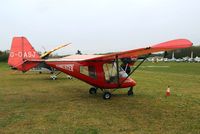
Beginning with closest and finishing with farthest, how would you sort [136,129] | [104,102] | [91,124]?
[136,129] < [91,124] < [104,102]

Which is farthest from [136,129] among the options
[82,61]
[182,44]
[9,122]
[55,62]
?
[55,62]

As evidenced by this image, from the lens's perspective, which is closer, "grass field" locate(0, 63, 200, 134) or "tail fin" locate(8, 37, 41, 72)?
"grass field" locate(0, 63, 200, 134)

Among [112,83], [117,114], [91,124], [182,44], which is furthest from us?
[112,83]

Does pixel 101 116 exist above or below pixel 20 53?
below

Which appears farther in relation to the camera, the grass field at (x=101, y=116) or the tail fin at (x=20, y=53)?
the tail fin at (x=20, y=53)

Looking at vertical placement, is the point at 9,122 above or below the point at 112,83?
below

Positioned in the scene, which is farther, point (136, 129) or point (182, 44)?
point (182, 44)

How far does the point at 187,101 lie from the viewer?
699 centimetres

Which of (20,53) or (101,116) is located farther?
(20,53)

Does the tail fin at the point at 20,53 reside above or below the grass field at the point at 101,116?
above

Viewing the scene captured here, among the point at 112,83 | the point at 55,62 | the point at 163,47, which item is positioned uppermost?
the point at 163,47

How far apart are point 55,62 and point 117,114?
4.46m

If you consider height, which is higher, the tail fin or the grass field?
the tail fin

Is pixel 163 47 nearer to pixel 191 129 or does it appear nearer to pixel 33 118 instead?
pixel 191 129
